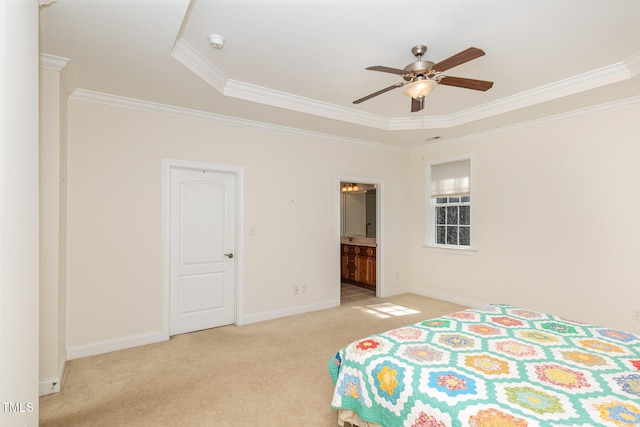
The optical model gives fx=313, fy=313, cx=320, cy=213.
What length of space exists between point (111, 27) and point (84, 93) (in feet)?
4.51

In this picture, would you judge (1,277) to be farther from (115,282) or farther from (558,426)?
(115,282)

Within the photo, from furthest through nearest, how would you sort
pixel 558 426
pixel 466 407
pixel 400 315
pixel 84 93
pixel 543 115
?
pixel 400 315, pixel 543 115, pixel 84 93, pixel 466 407, pixel 558 426

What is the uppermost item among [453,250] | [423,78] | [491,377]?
[423,78]

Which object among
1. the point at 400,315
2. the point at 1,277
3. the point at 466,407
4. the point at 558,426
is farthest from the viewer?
the point at 400,315

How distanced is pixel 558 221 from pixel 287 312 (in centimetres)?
371

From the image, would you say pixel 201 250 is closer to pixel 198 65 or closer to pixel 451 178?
pixel 198 65

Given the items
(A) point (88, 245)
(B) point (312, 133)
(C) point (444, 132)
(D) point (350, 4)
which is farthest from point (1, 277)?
(C) point (444, 132)

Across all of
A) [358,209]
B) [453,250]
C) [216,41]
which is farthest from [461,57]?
[358,209]

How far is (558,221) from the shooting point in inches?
154

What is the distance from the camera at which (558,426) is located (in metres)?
1.20

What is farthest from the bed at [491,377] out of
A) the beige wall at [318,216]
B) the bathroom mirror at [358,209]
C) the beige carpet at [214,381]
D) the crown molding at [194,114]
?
the bathroom mirror at [358,209]

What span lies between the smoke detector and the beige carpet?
111 inches

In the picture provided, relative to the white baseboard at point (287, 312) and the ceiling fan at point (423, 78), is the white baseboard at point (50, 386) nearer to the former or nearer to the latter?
the white baseboard at point (287, 312)

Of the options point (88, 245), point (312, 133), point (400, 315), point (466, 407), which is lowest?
point (400, 315)
